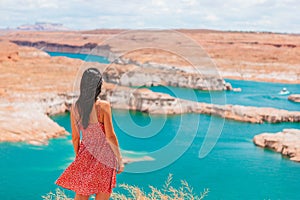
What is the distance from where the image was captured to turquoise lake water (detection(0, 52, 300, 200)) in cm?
1419

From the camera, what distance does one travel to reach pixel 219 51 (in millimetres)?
60125

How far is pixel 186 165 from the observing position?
55.9 feet

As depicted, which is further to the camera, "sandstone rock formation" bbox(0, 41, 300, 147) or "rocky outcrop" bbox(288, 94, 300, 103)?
"rocky outcrop" bbox(288, 94, 300, 103)

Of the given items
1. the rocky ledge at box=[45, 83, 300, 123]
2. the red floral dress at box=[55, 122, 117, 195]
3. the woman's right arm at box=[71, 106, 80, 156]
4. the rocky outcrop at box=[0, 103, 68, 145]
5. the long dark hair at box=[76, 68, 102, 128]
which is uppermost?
the long dark hair at box=[76, 68, 102, 128]

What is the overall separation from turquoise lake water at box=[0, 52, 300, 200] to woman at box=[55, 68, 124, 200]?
732 cm

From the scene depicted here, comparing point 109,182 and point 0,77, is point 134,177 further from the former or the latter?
point 0,77

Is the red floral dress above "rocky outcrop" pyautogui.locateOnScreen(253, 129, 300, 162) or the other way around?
above

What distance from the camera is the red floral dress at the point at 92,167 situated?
10.5 ft

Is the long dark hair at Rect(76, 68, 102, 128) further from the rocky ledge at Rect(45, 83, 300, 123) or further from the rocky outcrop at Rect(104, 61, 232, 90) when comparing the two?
the rocky outcrop at Rect(104, 61, 232, 90)

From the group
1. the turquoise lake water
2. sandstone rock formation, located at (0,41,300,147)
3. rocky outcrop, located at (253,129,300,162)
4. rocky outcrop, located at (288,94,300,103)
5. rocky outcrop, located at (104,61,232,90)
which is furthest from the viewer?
rocky outcrop, located at (104,61,232,90)

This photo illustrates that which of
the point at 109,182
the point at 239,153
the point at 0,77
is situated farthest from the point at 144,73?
the point at 109,182

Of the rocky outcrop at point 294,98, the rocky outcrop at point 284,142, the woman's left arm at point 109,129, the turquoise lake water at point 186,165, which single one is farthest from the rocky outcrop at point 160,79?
the woman's left arm at point 109,129

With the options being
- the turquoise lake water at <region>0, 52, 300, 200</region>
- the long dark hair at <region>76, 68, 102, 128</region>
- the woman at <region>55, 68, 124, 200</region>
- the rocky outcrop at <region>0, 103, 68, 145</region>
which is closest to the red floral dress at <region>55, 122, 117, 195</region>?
the woman at <region>55, 68, 124, 200</region>

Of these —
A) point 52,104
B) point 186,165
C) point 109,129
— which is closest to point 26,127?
point 52,104
